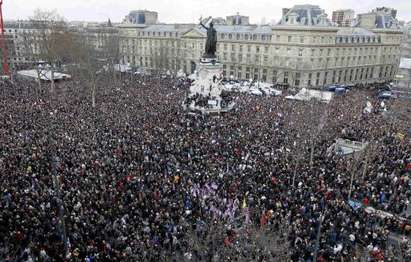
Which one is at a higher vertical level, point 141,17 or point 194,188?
point 141,17

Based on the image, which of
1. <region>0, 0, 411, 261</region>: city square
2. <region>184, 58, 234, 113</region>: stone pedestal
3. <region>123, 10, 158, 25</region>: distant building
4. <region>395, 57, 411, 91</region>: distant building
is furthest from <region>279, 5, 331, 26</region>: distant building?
<region>123, 10, 158, 25</region>: distant building

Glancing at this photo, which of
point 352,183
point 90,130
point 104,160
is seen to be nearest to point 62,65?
point 90,130

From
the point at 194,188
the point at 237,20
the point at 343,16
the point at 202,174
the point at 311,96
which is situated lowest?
the point at 194,188

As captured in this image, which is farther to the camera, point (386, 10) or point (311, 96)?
point (386, 10)

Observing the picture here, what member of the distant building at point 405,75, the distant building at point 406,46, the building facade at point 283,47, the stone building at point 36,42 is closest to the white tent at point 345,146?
the distant building at point 405,75

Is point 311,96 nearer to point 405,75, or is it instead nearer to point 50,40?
point 405,75

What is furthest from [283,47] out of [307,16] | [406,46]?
[406,46]

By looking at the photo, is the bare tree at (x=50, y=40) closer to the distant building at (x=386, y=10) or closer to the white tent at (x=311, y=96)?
the white tent at (x=311, y=96)
